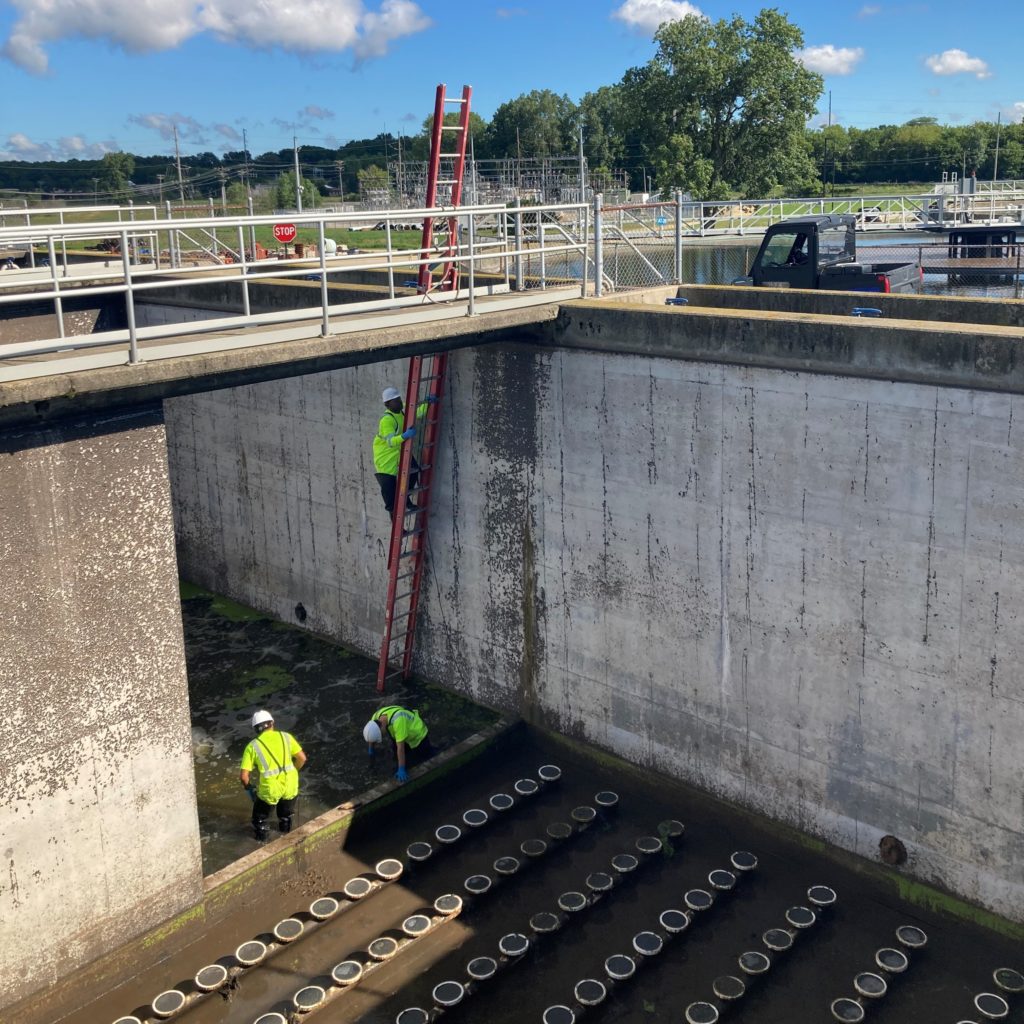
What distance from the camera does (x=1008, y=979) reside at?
340 inches

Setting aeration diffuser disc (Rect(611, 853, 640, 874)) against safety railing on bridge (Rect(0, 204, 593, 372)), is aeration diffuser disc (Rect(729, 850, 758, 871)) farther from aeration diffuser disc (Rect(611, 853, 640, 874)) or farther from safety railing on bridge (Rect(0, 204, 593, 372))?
safety railing on bridge (Rect(0, 204, 593, 372))

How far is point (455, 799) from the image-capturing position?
37.8ft

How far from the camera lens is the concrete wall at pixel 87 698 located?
804cm

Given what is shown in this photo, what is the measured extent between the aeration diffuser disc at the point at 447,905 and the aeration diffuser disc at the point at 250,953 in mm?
1508

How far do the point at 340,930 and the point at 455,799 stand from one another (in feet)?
7.30

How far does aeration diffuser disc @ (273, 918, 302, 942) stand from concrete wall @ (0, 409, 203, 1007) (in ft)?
3.10

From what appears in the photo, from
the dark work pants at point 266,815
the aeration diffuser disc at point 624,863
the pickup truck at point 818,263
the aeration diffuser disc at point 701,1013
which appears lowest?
the aeration diffuser disc at point 701,1013

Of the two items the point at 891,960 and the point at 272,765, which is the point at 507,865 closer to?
the point at 272,765

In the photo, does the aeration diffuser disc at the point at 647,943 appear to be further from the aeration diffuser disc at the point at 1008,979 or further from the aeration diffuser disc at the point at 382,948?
the aeration diffuser disc at the point at 1008,979

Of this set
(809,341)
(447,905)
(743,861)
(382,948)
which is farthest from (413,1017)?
(809,341)

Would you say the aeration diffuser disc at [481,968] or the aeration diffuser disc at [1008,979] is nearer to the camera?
the aeration diffuser disc at [1008,979]

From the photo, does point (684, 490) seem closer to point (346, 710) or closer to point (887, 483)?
point (887, 483)

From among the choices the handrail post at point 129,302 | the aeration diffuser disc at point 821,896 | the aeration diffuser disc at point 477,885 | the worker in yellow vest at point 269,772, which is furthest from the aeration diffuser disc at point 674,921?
the handrail post at point 129,302

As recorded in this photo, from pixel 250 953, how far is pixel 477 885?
205 cm
